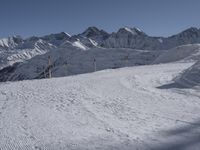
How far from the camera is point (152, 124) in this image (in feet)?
29.9

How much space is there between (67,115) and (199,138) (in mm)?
3986

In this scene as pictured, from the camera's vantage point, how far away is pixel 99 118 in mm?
9727

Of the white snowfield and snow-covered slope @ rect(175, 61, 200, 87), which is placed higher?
snow-covered slope @ rect(175, 61, 200, 87)

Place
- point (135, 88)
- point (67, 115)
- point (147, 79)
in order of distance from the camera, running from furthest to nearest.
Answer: point (147, 79)
point (135, 88)
point (67, 115)

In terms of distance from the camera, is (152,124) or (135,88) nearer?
(152,124)

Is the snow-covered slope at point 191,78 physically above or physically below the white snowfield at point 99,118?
above

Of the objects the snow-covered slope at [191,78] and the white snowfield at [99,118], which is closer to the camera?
the white snowfield at [99,118]

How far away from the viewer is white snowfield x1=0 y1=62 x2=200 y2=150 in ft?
25.1

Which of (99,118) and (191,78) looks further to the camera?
(191,78)

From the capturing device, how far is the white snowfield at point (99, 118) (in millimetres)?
7637

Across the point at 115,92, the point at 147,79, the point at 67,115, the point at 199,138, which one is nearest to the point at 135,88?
the point at 115,92

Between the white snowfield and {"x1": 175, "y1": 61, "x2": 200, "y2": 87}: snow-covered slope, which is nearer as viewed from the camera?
the white snowfield

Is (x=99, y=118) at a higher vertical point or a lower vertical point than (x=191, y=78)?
lower

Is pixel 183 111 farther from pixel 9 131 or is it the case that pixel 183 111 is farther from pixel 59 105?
pixel 9 131
